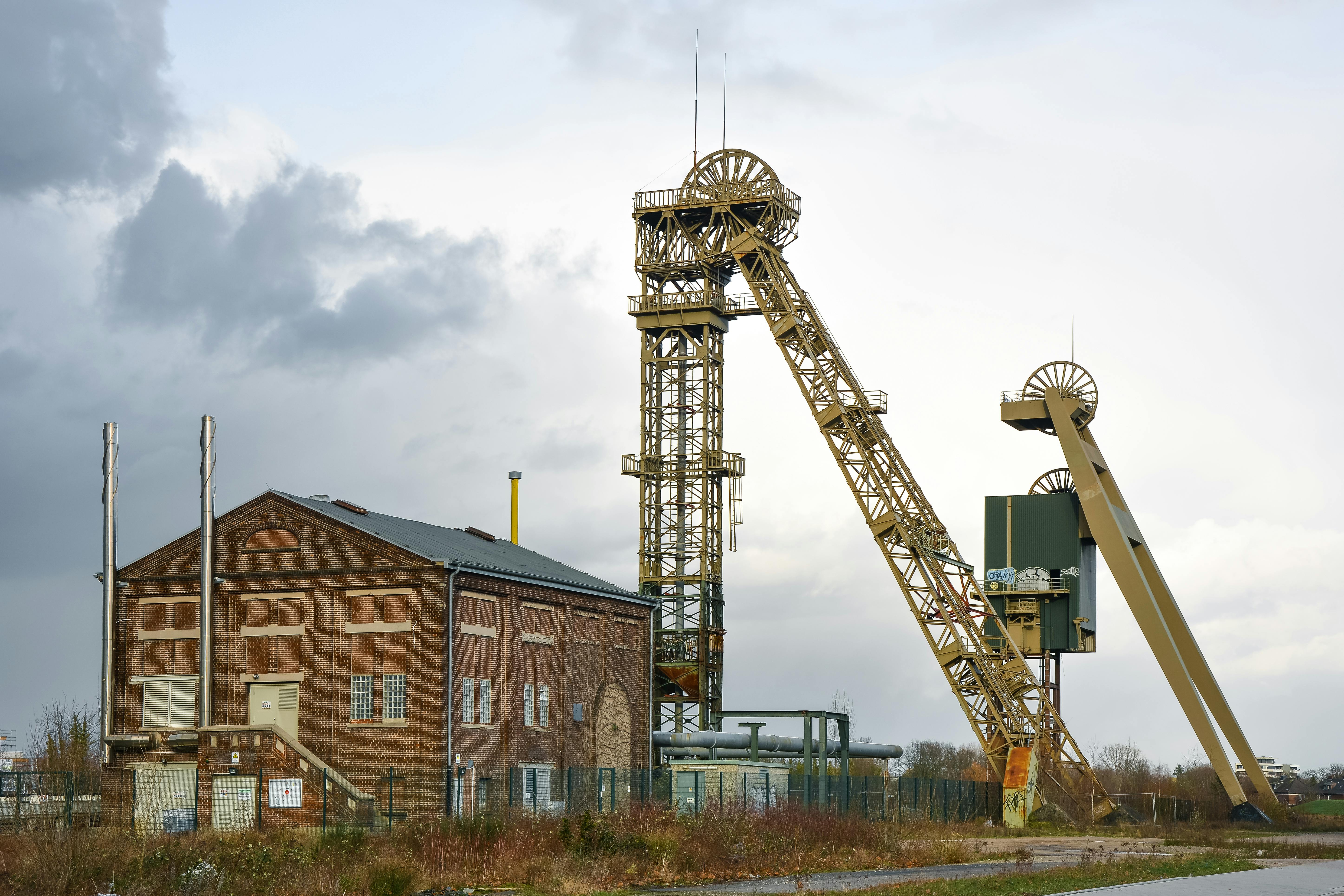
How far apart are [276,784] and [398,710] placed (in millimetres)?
3163

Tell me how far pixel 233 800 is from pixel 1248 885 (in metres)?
21.7

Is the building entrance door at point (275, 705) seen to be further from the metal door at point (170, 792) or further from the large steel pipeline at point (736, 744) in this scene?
the large steel pipeline at point (736, 744)

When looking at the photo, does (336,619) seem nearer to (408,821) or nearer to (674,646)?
(408,821)

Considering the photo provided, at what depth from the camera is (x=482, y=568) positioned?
3562 cm

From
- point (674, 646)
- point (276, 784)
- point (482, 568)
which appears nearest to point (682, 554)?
point (674, 646)

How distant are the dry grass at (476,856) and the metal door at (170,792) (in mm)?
7941

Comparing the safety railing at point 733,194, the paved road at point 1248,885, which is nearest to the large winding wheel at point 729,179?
the safety railing at point 733,194

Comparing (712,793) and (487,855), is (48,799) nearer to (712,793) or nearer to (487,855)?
(487,855)

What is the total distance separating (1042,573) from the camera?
4628cm

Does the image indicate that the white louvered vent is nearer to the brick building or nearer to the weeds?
the brick building

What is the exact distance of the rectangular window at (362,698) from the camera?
34.6 m

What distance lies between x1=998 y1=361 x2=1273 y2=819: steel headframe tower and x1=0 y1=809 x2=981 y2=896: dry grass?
54.2 feet

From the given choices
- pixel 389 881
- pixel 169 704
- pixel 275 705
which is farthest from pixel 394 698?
pixel 389 881

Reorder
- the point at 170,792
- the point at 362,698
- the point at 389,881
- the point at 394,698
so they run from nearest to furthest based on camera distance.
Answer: the point at 389,881
the point at 170,792
the point at 394,698
the point at 362,698
